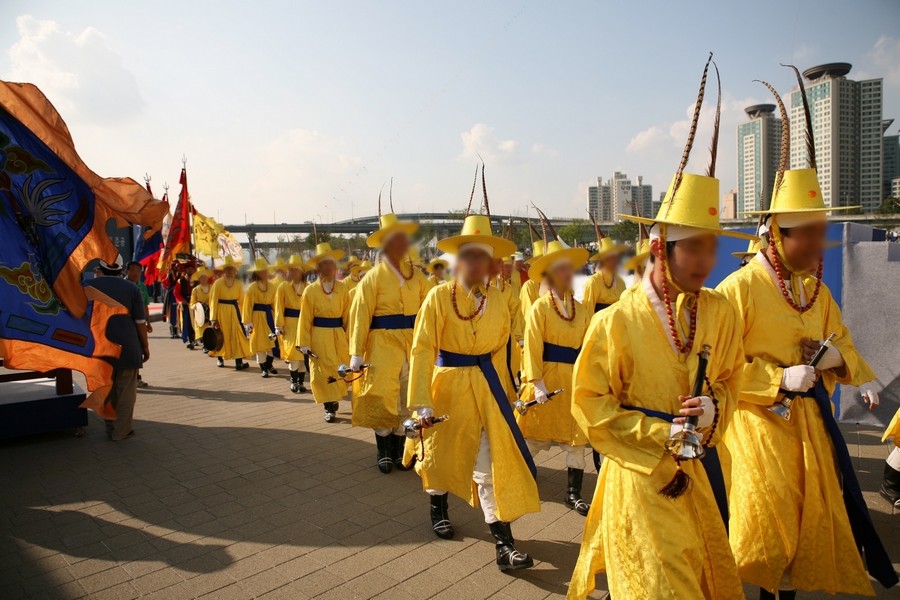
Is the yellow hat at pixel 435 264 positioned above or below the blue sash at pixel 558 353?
above

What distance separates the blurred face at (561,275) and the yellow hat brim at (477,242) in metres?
0.71

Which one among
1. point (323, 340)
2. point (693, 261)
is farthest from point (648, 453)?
point (323, 340)

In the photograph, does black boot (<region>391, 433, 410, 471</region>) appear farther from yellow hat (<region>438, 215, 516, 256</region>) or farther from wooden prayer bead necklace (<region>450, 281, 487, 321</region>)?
yellow hat (<region>438, 215, 516, 256</region>)

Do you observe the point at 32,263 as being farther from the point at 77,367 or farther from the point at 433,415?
the point at 433,415

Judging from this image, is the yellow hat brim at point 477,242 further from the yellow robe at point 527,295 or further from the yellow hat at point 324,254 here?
the yellow hat at point 324,254

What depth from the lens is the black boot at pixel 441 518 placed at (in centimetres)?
420

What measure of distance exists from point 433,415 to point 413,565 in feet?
3.23

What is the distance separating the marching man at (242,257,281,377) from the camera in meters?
11.4

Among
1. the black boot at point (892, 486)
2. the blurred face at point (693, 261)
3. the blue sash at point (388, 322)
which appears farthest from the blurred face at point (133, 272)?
the black boot at point (892, 486)

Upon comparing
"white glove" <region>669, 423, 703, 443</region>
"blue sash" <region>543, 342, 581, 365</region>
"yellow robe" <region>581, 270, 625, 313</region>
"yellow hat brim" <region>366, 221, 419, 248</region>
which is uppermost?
"yellow hat brim" <region>366, 221, 419, 248</region>

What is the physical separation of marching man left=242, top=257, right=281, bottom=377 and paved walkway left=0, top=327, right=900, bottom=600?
4.23 m

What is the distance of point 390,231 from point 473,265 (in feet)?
5.42

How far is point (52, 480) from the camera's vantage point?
18.2 ft

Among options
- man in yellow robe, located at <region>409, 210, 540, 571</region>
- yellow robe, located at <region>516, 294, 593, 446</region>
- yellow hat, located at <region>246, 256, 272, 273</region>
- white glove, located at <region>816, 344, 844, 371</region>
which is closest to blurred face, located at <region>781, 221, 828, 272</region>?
white glove, located at <region>816, 344, 844, 371</region>
